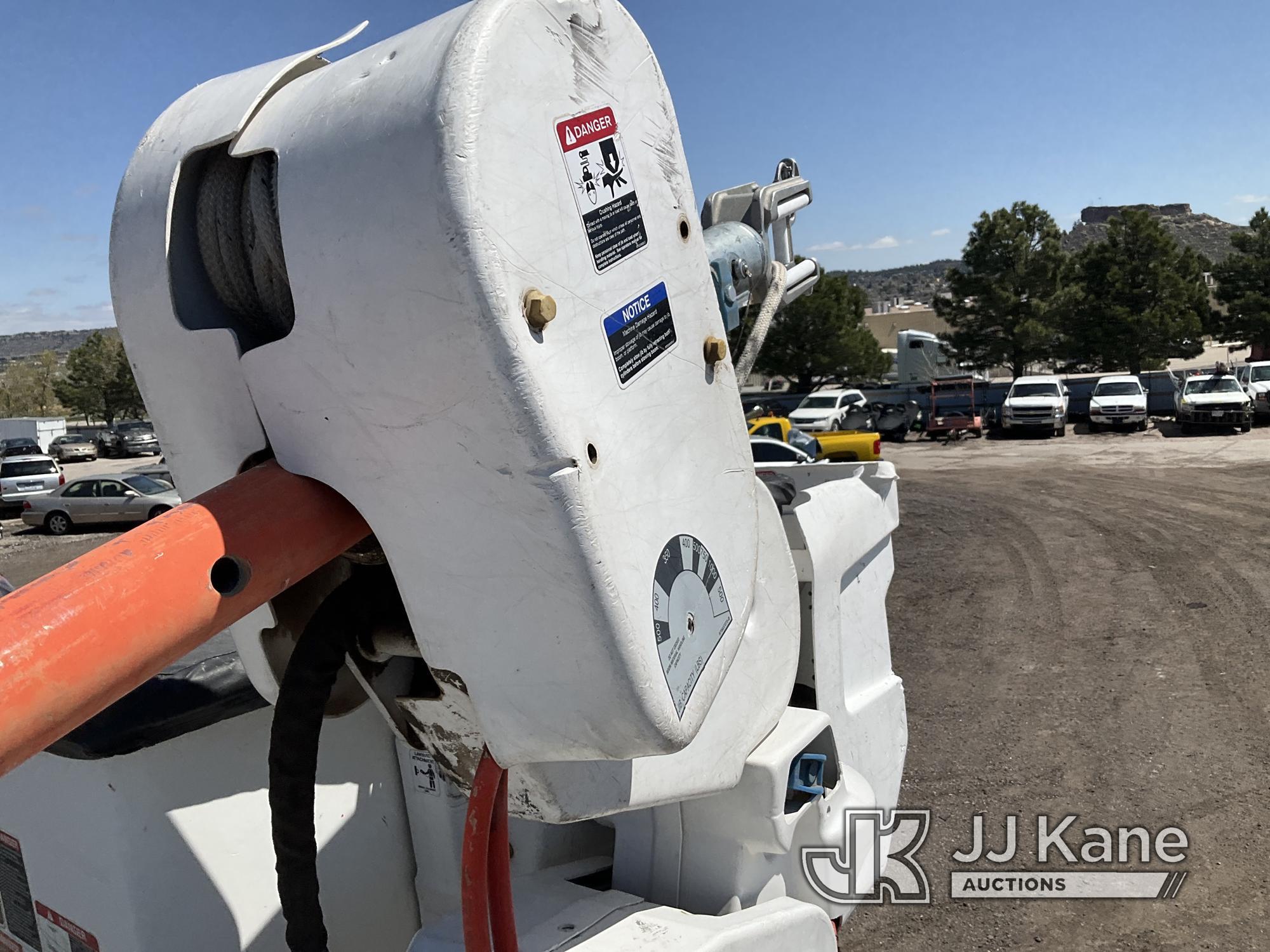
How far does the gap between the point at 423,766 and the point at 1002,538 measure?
1141 cm

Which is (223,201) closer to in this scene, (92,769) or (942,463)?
(92,769)

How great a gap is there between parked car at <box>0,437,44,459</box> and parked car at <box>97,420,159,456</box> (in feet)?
8.42

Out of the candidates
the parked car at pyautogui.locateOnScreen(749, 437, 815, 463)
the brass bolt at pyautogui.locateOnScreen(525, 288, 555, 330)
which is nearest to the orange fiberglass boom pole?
the brass bolt at pyautogui.locateOnScreen(525, 288, 555, 330)

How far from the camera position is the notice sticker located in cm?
151

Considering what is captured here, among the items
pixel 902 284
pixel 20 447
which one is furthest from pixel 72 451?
pixel 902 284

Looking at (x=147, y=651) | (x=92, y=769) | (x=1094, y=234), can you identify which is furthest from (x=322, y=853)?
(x=1094, y=234)

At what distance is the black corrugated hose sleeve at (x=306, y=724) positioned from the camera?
65.4 inches

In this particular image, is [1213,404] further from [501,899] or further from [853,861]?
[501,899]

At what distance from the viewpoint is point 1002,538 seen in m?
12.6

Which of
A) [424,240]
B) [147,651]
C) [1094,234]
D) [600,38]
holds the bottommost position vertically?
[1094,234]

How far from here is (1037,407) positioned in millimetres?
26031

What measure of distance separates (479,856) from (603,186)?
44.3 inches

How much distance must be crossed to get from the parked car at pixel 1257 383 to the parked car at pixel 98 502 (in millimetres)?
25300

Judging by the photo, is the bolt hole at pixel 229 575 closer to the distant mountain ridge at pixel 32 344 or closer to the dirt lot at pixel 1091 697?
the dirt lot at pixel 1091 697
